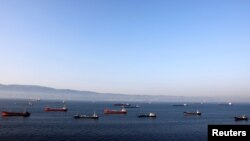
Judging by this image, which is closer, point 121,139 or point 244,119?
point 121,139

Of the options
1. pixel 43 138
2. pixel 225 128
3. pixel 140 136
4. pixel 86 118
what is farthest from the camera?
pixel 86 118

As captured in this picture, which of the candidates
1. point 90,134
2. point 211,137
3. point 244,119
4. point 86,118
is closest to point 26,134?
point 90,134

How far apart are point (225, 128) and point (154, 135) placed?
6293 cm

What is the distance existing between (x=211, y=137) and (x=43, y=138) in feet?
201

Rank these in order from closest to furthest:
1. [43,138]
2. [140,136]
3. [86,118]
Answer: [43,138] < [140,136] < [86,118]

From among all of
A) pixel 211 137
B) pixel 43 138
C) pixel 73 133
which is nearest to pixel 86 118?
pixel 73 133

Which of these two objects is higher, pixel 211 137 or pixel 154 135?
pixel 211 137

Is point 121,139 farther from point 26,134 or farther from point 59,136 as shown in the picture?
point 26,134

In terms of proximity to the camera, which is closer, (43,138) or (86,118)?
(43,138)

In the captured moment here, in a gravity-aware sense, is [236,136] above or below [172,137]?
above

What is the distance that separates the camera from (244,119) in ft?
518

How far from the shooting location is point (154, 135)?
9194cm

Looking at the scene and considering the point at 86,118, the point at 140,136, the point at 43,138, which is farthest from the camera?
the point at 86,118

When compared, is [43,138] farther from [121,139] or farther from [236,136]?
[236,136]
